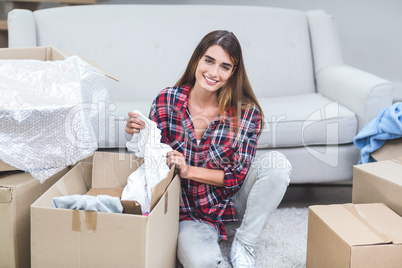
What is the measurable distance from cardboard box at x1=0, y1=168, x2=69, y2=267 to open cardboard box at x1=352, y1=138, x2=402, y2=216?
1012mm

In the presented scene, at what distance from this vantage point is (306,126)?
195 cm

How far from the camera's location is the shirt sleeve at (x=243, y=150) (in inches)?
57.0

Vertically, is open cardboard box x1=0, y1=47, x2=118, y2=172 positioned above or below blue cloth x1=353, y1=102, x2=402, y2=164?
above

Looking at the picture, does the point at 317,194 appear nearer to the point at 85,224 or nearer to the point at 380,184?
the point at 380,184

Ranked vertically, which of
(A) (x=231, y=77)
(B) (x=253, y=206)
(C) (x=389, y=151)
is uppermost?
(A) (x=231, y=77)

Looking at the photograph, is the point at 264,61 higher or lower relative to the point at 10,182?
higher

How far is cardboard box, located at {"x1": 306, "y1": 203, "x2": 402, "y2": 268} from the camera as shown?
1.14 m

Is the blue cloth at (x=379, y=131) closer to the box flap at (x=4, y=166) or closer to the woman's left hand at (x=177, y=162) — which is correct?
the woman's left hand at (x=177, y=162)

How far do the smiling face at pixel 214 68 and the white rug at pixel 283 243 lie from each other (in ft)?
1.89

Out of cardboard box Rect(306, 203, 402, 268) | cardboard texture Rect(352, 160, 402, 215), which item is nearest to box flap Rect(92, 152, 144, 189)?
cardboard box Rect(306, 203, 402, 268)

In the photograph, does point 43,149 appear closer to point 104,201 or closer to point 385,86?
point 104,201

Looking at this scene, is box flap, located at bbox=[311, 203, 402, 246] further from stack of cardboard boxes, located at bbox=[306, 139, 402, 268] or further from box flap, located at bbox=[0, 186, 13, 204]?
box flap, located at bbox=[0, 186, 13, 204]

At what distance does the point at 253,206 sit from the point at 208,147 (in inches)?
9.2

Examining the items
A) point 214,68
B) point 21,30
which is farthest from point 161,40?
point 214,68
